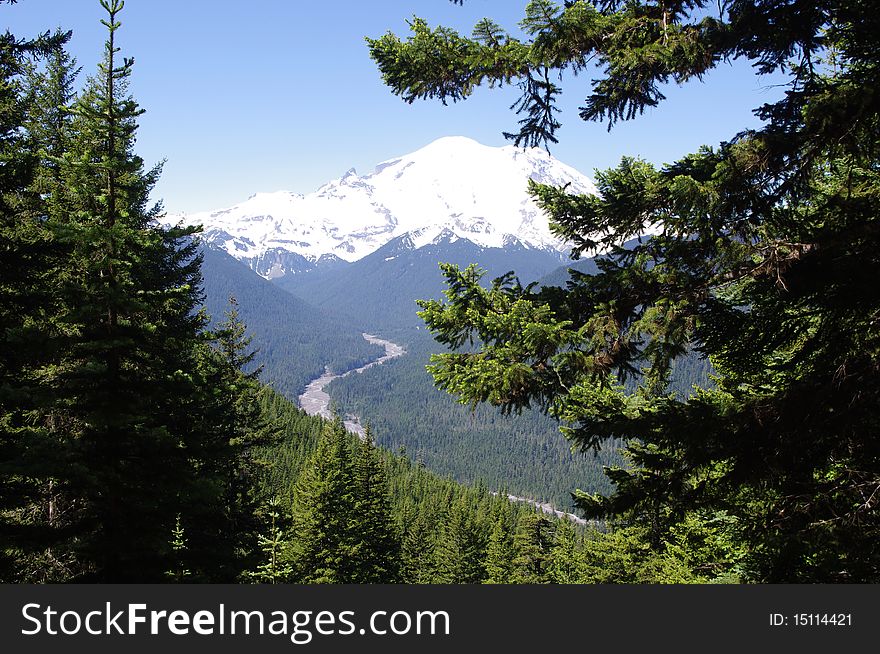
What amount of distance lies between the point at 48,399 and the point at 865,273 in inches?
389

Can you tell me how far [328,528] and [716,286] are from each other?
2441 cm

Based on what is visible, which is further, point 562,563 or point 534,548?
point 534,548

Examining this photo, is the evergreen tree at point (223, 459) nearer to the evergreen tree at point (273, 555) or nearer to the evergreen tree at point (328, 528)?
the evergreen tree at point (273, 555)

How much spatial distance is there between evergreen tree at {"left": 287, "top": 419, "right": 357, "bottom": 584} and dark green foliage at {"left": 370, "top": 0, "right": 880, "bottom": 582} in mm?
22164

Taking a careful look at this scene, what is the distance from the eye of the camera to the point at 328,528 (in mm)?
25891

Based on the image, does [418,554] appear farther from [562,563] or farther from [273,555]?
[273,555]

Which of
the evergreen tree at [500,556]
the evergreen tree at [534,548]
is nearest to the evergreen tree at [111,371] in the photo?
the evergreen tree at [534,548]

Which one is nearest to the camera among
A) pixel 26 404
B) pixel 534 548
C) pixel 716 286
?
pixel 716 286

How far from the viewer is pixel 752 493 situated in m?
6.51

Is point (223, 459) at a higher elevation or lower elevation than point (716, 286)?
lower

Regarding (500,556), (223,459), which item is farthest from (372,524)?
(223,459)

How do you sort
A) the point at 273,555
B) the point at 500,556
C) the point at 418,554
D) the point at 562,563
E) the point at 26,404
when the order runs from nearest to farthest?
1. the point at 26,404
2. the point at 273,555
3. the point at 562,563
4. the point at 500,556
5. the point at 418,554

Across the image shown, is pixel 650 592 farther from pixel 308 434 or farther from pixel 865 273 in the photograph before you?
pixel 308 434

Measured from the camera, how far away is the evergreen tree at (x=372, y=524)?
2700 centimetres
